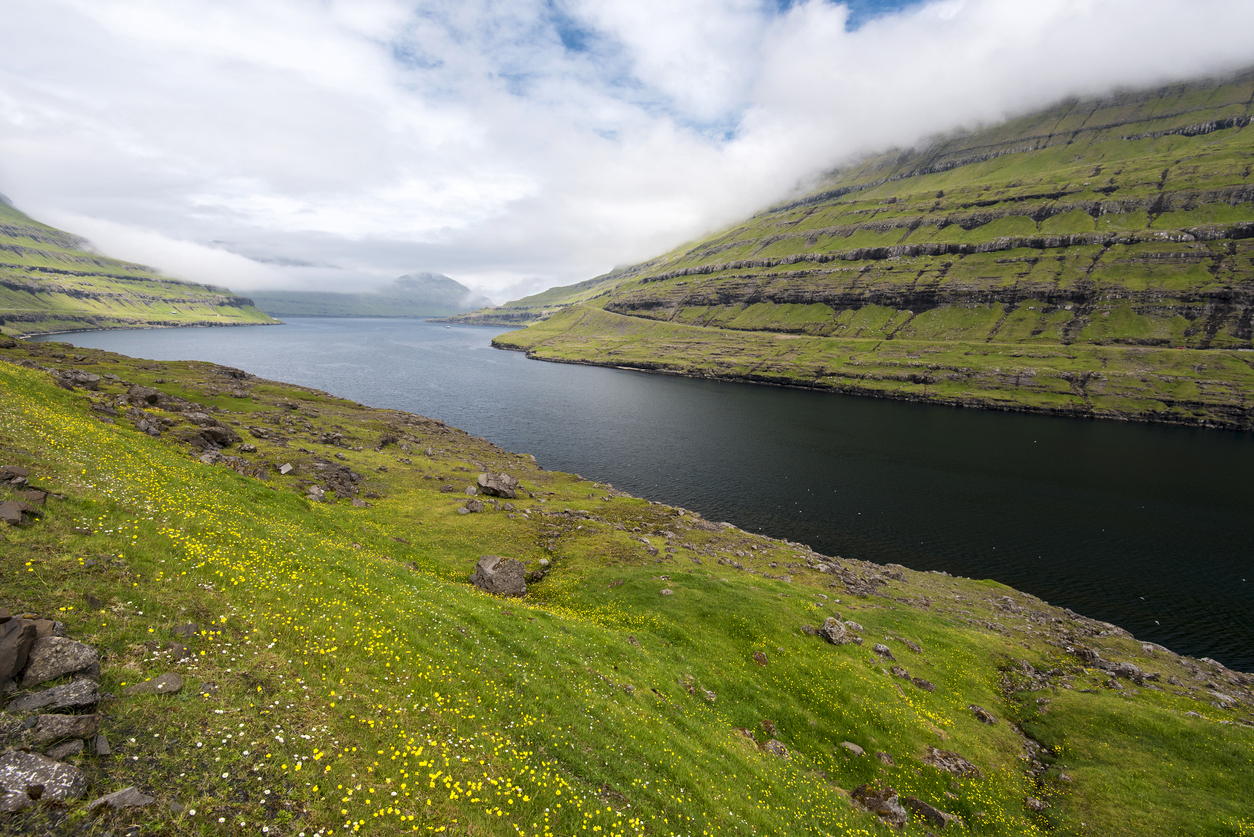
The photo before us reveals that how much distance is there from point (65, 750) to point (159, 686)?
2.68 meters

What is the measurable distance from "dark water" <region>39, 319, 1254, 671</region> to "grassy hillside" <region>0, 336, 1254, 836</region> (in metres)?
18.5

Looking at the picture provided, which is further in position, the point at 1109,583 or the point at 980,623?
the point at 1109,583

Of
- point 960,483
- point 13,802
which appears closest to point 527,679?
point 13,802

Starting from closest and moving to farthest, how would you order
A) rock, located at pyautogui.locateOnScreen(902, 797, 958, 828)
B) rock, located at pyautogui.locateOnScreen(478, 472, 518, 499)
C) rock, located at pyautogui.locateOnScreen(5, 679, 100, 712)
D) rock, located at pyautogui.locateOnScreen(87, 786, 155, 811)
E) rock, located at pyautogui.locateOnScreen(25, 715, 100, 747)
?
1. rock, located at pyautogui.locateOnScreen(87, 786, 155, 811)
2. rock, located at pyautogui.locateOnScreen(25, 715, 100, 747)
3. rock, located at pyautogui.locateOnScreen(5, 679, 100, 712)
4. rock, located at pyautogui.locateOnScreen(902, 797, 958, 828)
5. rock, located at pyautogui.locateOnScreen(478, 472, 518, 499)

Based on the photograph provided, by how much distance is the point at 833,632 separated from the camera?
3475cm

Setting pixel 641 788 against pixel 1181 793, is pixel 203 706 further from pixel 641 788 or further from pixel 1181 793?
pixel 1181 793

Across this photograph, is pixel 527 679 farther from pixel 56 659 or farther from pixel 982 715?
pixel 982 715

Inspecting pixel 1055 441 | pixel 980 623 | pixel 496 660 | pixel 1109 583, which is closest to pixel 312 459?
pixel 496 660

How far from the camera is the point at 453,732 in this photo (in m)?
15.6

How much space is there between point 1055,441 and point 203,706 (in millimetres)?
180385

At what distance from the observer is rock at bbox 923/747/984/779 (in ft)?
84.8

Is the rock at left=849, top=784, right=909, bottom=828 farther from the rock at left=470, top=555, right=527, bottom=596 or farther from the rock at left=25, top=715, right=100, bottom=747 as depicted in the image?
the rock at left=25, top=715, right=100, bottom=747

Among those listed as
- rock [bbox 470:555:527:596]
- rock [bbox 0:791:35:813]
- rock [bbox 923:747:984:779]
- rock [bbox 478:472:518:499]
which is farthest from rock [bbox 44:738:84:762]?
rock [bbox 478:472:518:499]

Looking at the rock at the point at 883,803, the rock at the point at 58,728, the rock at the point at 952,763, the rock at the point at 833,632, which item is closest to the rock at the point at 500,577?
the rock at the point at 833,632
